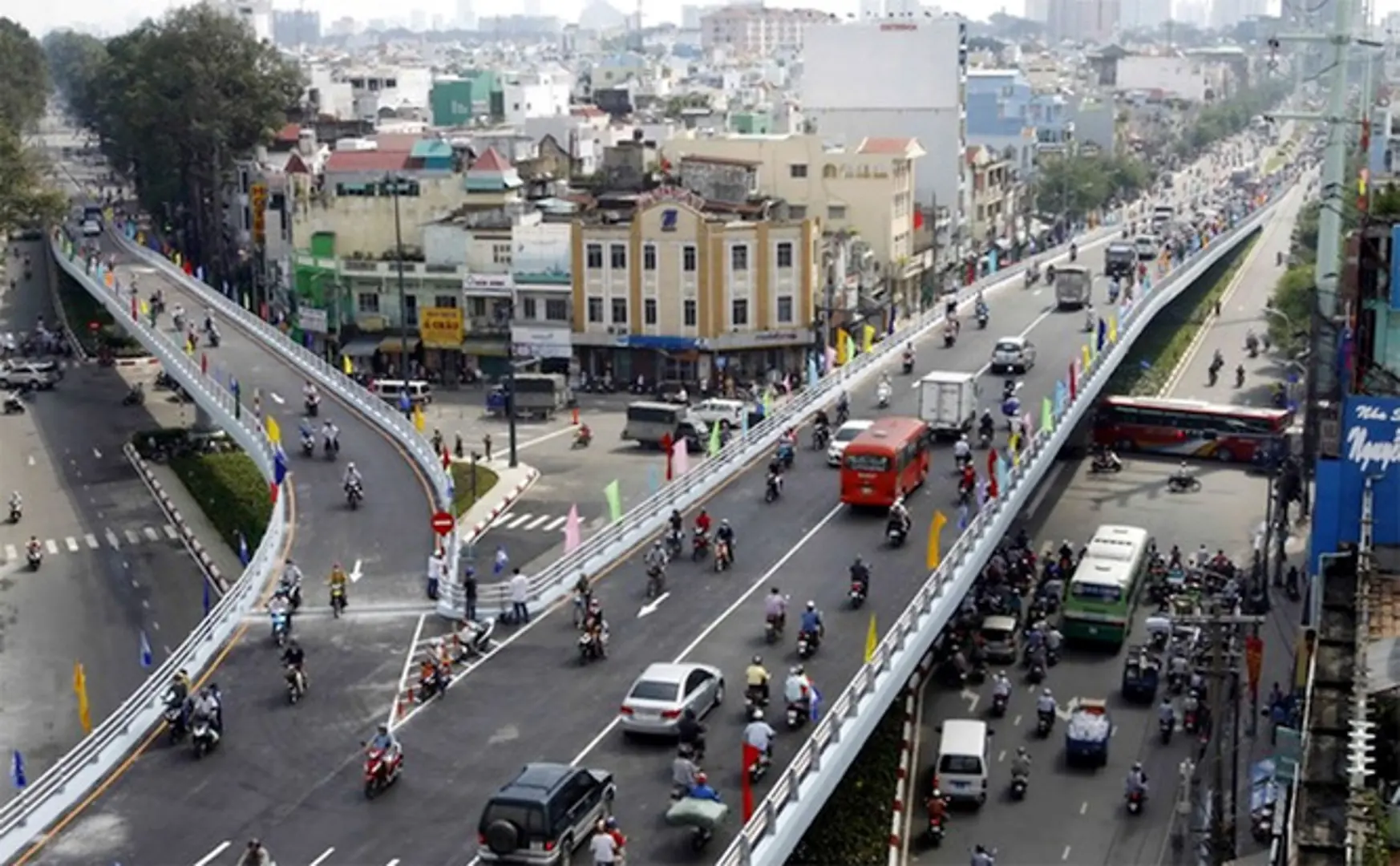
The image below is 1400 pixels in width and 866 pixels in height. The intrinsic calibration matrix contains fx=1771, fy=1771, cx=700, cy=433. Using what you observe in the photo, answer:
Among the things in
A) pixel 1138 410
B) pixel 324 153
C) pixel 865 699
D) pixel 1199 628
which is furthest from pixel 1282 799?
pixel 324 153

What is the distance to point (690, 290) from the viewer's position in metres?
73.9

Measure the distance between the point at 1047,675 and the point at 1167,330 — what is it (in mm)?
56206

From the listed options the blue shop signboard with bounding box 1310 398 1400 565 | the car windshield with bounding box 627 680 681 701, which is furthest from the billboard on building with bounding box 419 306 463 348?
the car windshield with bounding box 627 680 681 701

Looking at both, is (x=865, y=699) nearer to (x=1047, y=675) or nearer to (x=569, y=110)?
(x=1047, y=675)

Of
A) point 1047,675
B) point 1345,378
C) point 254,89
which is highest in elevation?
point 254,89

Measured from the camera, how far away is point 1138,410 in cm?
6806

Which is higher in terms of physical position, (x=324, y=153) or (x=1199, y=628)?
(x=324, y=153)

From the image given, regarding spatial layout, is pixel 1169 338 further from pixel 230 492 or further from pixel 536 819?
pixel 536 819

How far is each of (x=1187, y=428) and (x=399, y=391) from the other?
31.9m

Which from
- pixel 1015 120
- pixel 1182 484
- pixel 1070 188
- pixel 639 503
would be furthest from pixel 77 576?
pixel 1015 120

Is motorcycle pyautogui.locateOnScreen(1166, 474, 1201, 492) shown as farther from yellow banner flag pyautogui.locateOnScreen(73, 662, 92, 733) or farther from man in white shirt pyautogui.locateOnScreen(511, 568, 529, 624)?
yellow banner flag pyautogui.locateOnScreen(73, 662, 92, 733)

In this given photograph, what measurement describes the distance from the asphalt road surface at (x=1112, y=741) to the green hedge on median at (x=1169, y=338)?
17154 millimetres

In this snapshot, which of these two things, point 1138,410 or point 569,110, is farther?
point 569,110

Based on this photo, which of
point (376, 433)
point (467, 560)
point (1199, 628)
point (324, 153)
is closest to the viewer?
point (467, 560)
